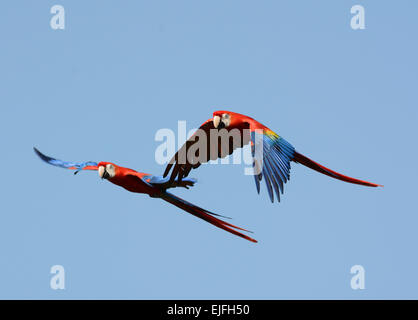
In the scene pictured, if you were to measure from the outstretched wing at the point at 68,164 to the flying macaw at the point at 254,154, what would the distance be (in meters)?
1.22

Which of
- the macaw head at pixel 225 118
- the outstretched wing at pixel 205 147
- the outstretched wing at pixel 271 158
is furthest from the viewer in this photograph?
the outstretched wing at pixel 205 147

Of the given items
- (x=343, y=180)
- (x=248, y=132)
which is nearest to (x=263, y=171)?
(x=248, y=132)

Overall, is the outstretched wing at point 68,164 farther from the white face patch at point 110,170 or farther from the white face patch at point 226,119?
the white face patch at point 226,119

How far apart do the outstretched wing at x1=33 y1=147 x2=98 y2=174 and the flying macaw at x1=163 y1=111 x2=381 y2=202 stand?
1221 millimetres

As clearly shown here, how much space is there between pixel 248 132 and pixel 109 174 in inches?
73.9

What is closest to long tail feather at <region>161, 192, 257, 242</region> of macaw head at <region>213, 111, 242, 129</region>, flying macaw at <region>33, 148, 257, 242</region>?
flying macaw at <region>33, 148, 257, 242</region>

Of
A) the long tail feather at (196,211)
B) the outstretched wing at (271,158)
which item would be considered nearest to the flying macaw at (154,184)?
the long tail feather at (196,211)

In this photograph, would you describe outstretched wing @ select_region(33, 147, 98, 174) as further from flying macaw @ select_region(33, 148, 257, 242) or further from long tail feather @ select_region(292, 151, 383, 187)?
long tail feather @ select_region(292, 151, 383, 187)

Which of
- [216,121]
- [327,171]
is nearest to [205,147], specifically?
[216,121]

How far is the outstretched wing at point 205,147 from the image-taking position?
37.5 feet

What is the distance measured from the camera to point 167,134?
1145 centimetres

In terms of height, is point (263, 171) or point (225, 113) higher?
point (225, 113)
